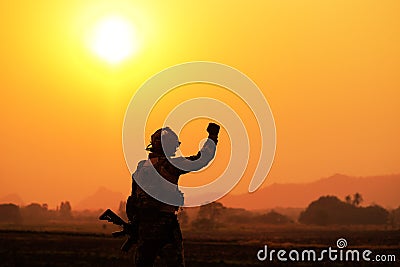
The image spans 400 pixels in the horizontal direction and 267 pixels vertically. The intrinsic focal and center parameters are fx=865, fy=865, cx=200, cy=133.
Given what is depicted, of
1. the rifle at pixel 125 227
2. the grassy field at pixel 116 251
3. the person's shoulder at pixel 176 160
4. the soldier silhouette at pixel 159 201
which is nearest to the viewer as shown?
the person's shoulder at pixel 176 160

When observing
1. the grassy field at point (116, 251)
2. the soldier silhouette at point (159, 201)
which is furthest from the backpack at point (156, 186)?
the grassy field at point (116, 251)

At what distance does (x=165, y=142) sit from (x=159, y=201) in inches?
43.9

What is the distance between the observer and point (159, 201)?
636 inches

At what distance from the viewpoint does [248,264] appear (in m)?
43.9

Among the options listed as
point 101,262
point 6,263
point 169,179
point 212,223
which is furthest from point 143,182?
point 212,223

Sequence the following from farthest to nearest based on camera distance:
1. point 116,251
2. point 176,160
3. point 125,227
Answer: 1. point 116,251
2. point 125,227
3. point 176,160

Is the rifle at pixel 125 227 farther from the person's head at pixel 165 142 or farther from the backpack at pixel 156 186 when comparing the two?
the person's head at pixel 165 142

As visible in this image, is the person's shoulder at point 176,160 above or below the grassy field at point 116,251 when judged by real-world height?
below

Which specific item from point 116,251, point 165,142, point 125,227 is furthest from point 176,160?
point 116,251

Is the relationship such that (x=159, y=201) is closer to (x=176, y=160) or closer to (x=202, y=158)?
(x=176, y=160)

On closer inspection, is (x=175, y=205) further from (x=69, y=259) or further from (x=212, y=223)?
(x=212, y=223)

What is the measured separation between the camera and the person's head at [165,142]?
52.6ft

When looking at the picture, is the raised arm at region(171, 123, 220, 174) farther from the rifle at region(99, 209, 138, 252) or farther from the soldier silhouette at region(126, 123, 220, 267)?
the rifle at region(99, 209, 138, 252)

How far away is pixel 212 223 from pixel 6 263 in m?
160
